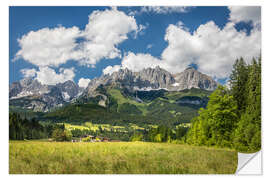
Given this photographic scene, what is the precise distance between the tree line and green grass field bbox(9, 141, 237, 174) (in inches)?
82.7

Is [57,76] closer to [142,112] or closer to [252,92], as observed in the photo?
[252,92]

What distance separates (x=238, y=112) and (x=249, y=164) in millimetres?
5031

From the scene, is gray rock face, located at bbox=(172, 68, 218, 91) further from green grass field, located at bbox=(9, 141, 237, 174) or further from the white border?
green grass field, located at bbox=(9, 141, 237, 174)

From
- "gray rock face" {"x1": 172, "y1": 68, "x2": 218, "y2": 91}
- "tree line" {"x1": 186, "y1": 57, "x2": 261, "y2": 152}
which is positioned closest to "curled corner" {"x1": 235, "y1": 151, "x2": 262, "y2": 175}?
"tree line" {"x1": 186, "y1": 57, "x2": 261, "y2": 152}

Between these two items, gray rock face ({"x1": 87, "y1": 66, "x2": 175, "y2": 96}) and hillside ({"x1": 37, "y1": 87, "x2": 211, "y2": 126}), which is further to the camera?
hillside ({"x1": 37, "y1": 87, "x2": 211, "y2": 126})

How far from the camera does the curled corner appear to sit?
21.5ft

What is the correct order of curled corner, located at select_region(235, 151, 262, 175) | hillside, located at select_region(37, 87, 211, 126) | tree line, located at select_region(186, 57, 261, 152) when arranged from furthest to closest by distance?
hillside, located at select_region(37, 87, 211, 126)
tree line, located at select_region(186, 57, 261, 152)
curled corner, located at select_region(235, 151, 262, 175)

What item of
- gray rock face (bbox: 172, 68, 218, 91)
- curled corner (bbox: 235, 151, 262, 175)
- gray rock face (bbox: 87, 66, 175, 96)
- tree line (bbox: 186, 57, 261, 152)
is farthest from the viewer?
gray rock face (bbox: 87, 66, 175, 96)

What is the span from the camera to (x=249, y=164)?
22.8 ft

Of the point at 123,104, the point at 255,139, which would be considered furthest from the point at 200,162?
the point at 123,104
